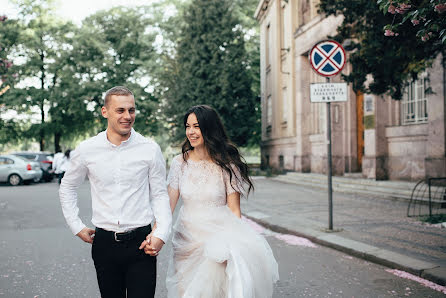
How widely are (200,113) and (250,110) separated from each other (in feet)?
88.4

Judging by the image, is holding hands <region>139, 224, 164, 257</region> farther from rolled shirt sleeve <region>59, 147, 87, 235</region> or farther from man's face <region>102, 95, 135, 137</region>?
man's face <region>102, 95, 135, 137</region>

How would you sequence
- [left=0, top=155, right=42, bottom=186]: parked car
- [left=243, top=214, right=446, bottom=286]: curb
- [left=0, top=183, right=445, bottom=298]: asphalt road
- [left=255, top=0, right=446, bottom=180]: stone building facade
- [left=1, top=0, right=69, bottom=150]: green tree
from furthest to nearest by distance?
[left=1, top=0, right=69, bottom=150]: green tree < [left=0, top=155, right=42, bottom=186]: parked car < [left=255, top=0, right=446, bottom=180]: stone building facade < [left=243, top=214, right=446, bottom=286]: curb < [left=0, top=183, right=445, bottom=298]: asphalt road

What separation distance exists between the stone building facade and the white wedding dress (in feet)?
27.7

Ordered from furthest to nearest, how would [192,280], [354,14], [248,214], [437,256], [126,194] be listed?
[248,214]
[354,14]
[437,256]
[192,280]
[126,194]

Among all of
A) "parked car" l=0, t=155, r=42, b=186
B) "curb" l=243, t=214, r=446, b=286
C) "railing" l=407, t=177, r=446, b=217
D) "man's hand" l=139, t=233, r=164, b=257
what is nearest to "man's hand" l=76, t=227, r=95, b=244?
"man's hand" l=139, t=233, r=164, b=257

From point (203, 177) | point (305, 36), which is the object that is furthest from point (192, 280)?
point (305, 36)

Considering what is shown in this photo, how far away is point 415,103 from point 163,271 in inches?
412

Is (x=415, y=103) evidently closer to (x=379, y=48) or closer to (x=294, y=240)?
(x=379, y=48)

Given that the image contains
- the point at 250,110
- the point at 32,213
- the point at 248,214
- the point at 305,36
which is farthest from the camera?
the point at 250,110

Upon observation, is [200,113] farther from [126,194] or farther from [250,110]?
[250,110]

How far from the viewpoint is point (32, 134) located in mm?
37844

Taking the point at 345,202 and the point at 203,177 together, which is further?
the point at 345,202

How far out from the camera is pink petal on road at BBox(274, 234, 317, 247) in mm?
7414

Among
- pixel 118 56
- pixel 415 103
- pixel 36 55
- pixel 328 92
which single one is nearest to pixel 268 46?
pixel 118 56
